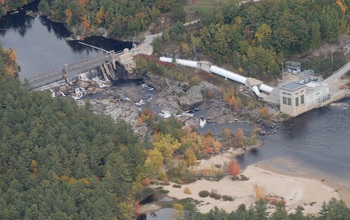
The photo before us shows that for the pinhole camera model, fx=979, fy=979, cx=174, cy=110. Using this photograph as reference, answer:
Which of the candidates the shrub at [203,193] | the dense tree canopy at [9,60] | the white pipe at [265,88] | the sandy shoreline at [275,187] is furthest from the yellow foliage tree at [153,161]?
the dense tree canopy at [9,60]

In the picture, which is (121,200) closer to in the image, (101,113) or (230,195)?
(230,195)

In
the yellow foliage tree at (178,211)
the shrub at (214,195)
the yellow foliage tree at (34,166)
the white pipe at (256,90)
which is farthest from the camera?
the white pipe at (256,90)

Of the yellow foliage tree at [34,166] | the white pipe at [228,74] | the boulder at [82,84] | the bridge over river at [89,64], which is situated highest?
the yellow foliage tree at [34,166]

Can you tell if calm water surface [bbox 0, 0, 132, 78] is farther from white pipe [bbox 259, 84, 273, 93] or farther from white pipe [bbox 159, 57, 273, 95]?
white pipe [bbox 259, 84, 273, 93]

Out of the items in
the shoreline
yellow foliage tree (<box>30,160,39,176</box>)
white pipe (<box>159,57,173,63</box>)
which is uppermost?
yellow foliage tree (<box>30,160,39,176</box>)

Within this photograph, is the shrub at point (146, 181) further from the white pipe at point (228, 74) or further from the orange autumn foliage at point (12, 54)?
the orange autumn foliage at point (12, 54)

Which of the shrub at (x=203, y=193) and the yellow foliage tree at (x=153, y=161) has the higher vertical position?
the yellow foliage tree at (x=153, y=161)

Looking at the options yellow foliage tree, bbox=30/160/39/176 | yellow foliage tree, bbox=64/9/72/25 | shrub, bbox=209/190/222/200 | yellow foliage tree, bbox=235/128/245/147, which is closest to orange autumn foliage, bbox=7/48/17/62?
yellow foliage tree, bbox=64/9/72/25
